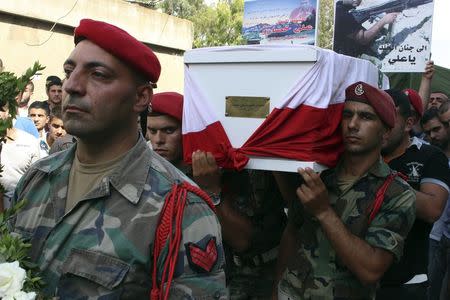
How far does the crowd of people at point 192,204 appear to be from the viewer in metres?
1.59

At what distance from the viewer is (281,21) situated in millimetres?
5199

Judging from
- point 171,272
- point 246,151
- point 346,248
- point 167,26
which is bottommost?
point 346,248

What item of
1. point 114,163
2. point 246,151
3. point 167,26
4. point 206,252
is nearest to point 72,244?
point 114,163

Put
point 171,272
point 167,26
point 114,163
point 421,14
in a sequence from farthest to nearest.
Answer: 1. point 167,26
2. point 421,14
3. point 114,163
4. point 171,272

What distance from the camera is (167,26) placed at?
1416 centimetres

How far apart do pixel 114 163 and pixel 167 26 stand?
1287 centimetres

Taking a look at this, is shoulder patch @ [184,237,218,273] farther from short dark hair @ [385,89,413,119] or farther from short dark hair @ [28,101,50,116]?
short dark hair @ [28,101,50,116]

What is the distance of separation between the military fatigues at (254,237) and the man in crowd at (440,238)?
2.09 metres

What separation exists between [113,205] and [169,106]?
4.45 ft

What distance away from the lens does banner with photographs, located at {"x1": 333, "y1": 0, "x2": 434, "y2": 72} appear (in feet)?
15.0

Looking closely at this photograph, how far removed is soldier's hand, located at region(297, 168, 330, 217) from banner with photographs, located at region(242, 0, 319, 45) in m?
2.97

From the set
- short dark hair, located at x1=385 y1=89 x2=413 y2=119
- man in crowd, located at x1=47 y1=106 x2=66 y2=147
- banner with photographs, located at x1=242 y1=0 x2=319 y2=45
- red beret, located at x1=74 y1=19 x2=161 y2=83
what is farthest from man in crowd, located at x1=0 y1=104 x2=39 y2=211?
short dark hair, located at x1=385 y1=89 x2=413 y2=119

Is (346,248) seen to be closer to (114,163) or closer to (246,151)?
(246,151)

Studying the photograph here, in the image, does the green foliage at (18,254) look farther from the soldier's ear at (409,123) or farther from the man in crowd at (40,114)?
the man in crowd at (40,114)
